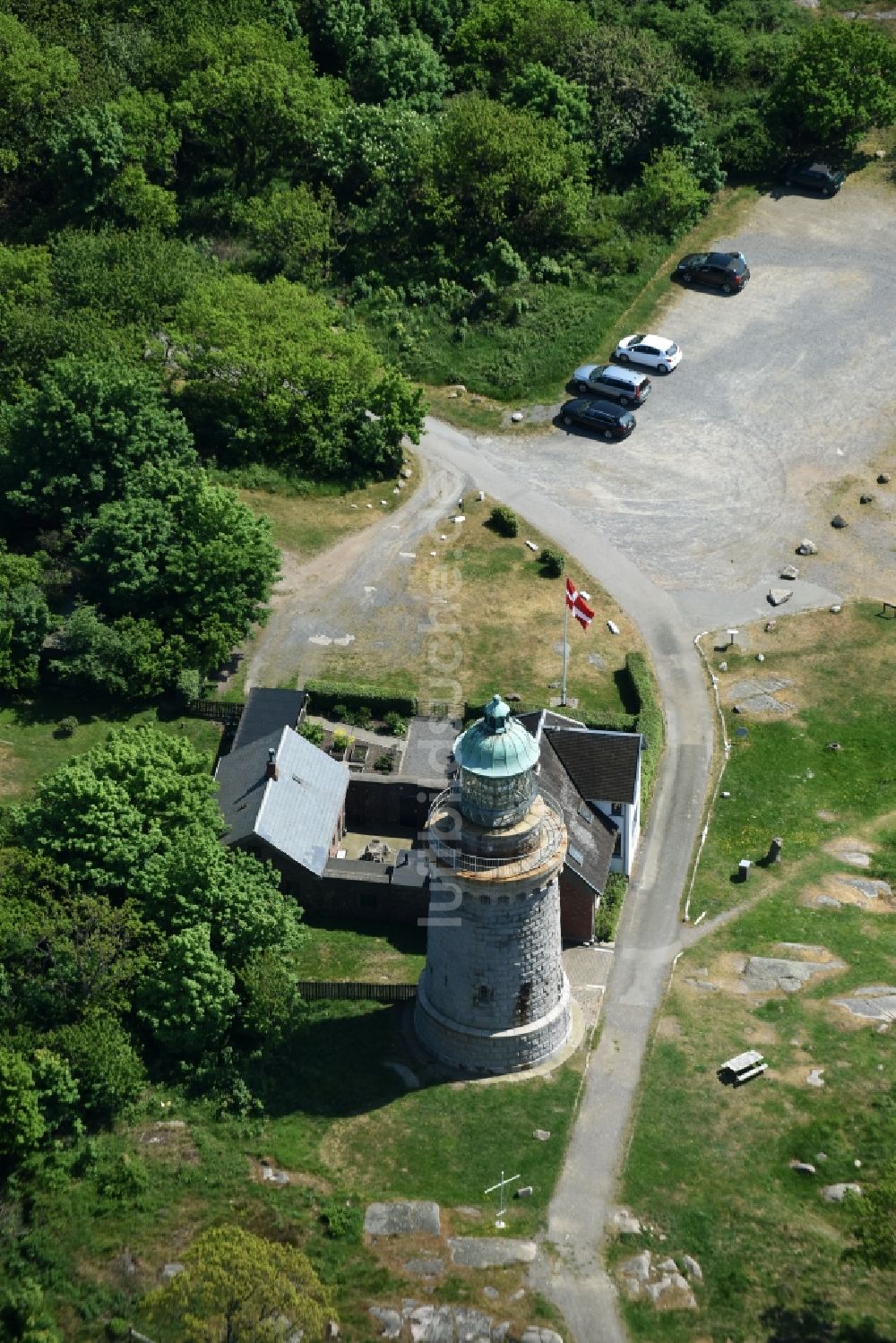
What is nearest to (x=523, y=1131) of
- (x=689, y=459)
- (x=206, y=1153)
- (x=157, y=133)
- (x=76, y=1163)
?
(x=206, y=1153)

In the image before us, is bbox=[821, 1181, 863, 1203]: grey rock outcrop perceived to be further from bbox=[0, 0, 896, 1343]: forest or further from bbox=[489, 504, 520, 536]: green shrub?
bbox=[489, 504, 520, 536]: green shrub

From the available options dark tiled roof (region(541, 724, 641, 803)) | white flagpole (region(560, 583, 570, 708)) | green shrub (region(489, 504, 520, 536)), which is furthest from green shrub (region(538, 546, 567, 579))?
dark tiled roof (region(541, 724, 641, 803))

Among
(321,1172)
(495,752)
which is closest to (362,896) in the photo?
(321,1172)

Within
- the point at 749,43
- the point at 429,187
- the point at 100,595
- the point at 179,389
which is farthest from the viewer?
the point at 749,43

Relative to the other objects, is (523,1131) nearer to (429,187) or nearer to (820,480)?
(820,480)

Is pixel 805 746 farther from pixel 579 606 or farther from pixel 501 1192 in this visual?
pixel 501 1192

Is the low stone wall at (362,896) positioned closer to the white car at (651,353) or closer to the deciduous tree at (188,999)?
the deciduous tree at (188,999)

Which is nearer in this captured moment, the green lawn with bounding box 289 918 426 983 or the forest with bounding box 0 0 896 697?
the green lawn with bounding box 289 918 426 983
